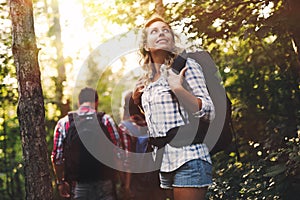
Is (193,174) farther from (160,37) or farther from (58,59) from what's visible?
(58,59)

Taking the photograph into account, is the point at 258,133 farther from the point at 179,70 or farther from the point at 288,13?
the point at 179,70

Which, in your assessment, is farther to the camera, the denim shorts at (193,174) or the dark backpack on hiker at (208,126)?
the dark backpack on hiker at (208,126)

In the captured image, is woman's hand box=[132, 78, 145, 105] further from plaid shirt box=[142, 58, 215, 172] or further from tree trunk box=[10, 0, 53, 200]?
tree trunk box=[10, 0, 53, 200]

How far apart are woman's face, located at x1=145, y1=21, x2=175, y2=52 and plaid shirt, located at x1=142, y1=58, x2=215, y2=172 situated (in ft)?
0.81

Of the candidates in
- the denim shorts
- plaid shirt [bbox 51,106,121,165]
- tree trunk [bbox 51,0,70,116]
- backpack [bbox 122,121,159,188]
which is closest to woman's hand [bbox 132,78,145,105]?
the denim shorts

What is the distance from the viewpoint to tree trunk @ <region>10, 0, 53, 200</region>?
5.04m

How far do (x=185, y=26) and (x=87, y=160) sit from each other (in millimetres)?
1747

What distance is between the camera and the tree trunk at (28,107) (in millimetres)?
5043

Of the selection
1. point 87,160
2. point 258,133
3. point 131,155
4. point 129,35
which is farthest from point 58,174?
point 258,133

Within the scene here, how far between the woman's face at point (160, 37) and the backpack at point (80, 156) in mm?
2154

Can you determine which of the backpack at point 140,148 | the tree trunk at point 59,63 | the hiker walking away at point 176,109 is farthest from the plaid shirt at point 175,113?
the tree trunk at point 59,63

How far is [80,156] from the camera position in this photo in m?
6.41

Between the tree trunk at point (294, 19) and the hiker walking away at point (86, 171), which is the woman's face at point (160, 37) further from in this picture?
the hiker walking away at point (86, 171)

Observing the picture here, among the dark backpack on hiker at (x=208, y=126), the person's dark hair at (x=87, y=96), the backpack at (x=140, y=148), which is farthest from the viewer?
the backpack at (x=140, y=148)
